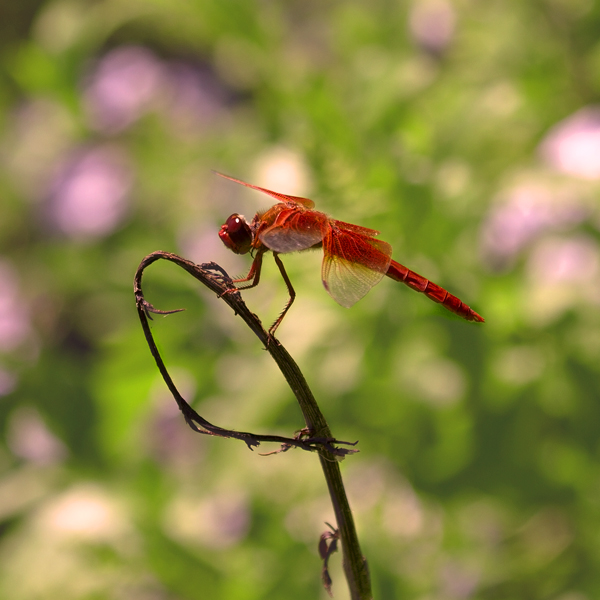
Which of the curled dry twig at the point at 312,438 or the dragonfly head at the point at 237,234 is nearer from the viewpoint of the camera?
the curled dry twig at the point at 312,438

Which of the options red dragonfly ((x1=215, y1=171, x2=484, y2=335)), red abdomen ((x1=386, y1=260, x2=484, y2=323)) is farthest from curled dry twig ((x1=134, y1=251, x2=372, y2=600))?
red abdomen ((x1=386, y1=260, x2=484, y2=323))

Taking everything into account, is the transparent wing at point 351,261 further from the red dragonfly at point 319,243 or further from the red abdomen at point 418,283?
the red abdomen at point 418,283

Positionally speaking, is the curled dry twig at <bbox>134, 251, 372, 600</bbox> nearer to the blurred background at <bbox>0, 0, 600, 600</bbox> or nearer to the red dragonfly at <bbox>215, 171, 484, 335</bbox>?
the red dragonfly at <bbox>215, 171, 484, 335</bbox>

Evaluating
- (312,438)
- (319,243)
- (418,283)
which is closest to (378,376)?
(418,283)

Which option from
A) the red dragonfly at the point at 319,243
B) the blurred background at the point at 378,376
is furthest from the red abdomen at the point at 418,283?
the blurred background at the point at 378,376

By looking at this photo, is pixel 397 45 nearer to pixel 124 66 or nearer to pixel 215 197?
pixel 215 197

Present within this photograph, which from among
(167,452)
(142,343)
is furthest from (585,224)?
(167,452)

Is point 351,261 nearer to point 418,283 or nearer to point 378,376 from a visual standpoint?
point 418,283
